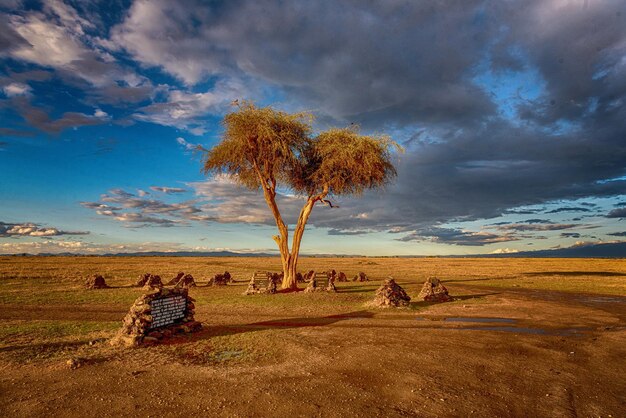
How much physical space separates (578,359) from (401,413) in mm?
7138

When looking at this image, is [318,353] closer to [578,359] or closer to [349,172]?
[578,359]

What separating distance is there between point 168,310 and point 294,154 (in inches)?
680

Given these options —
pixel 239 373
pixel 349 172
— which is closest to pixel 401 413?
pixel 239 373

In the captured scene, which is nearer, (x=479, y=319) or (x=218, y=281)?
(x=479, y=319)

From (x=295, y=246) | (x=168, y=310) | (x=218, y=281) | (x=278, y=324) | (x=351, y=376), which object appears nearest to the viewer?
(x=351, y=376)

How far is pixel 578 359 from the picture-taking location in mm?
10680

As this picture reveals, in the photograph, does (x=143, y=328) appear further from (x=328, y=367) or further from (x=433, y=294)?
(x=433, y=294)

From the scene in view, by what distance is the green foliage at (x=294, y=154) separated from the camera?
2695 cm

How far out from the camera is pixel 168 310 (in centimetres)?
1319

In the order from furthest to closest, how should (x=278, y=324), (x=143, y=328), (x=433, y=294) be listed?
(x=433, y=294), (x=278, y=324), (x=143, y=328)

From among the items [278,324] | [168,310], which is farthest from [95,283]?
[278,324]

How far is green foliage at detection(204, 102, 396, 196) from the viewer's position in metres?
27.0

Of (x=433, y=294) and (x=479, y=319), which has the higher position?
(x=433, y=294)

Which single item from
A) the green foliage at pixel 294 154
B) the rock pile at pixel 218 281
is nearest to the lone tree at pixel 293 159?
the green foliage at pixel 294 154
